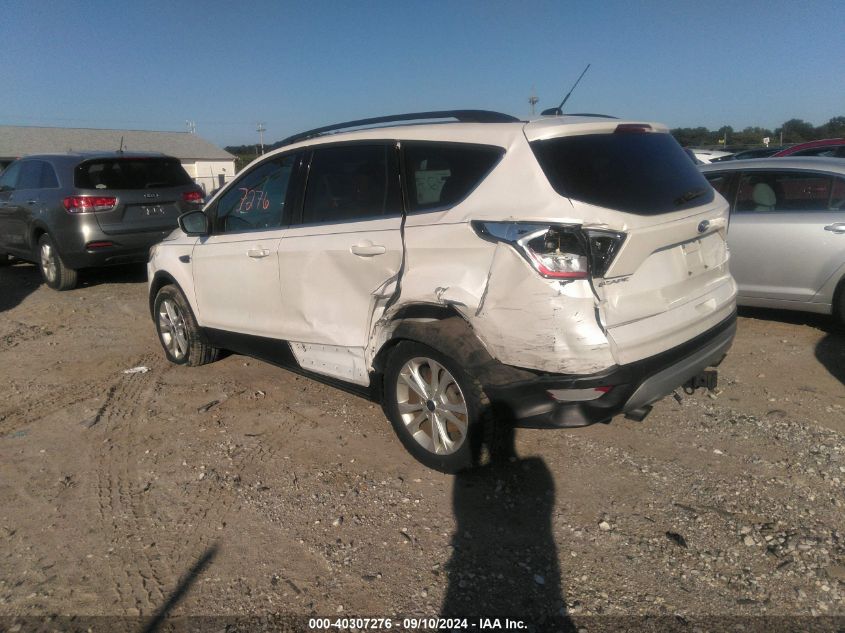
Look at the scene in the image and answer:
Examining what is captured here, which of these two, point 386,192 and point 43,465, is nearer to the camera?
point 386,192

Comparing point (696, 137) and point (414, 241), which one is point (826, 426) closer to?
point (414, 241)

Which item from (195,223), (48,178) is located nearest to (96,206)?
(48,178)

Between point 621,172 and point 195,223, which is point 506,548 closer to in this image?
point 621,172

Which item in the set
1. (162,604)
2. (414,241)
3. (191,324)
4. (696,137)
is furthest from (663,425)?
(696,137)

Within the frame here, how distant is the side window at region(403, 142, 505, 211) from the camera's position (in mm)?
3250

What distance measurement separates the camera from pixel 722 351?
3.56 m

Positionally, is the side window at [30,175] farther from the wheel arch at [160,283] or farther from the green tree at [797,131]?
the green tree at [797,131]

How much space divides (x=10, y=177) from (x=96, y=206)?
104 inches

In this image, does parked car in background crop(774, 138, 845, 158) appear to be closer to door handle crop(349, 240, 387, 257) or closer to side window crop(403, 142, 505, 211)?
side window crop(403, 142, 505, 211)

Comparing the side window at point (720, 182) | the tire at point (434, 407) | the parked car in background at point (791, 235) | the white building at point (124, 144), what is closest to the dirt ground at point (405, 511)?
the tire at point (434, 407)

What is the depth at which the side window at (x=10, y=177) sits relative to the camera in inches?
376

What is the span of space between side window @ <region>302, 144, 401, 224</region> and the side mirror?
3.80 ft

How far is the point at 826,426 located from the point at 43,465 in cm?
478

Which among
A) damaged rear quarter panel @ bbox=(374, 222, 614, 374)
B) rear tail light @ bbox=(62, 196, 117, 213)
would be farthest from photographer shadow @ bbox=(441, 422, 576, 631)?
rear tail light @ bbox=(62, 196, 117, 213)
